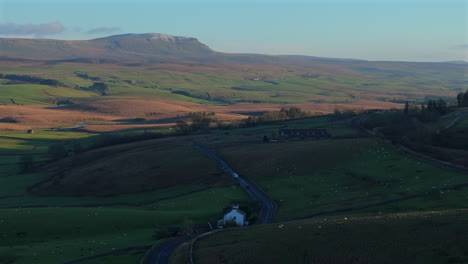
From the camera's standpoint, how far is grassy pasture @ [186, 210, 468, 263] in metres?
32.0

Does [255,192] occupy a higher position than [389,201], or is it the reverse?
[389,201]

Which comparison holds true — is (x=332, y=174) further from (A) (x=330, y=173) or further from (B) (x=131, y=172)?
(B) (x=131, y=172)

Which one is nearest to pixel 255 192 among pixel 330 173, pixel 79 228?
pixel 330 173

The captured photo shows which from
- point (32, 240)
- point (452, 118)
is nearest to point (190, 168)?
point (32, 240)

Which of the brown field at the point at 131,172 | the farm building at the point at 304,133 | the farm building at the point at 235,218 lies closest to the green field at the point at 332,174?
the farm building at the point at 235,218

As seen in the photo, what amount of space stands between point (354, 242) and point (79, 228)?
102 ft

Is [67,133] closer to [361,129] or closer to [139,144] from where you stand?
[139,144]

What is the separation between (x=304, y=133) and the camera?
4739 inches

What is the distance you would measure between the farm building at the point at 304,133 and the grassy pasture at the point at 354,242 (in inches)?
2984

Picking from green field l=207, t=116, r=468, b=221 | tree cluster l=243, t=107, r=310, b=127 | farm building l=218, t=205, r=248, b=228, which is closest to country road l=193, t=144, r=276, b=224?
green field l=207, t=116, r=468, b=221

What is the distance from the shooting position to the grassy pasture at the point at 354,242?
105 ft

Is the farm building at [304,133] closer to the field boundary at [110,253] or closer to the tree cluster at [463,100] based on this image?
the tree cluster at [463,100]

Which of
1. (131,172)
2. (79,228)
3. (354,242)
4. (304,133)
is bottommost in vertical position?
(131,172)

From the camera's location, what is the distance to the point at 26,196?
281 feet
